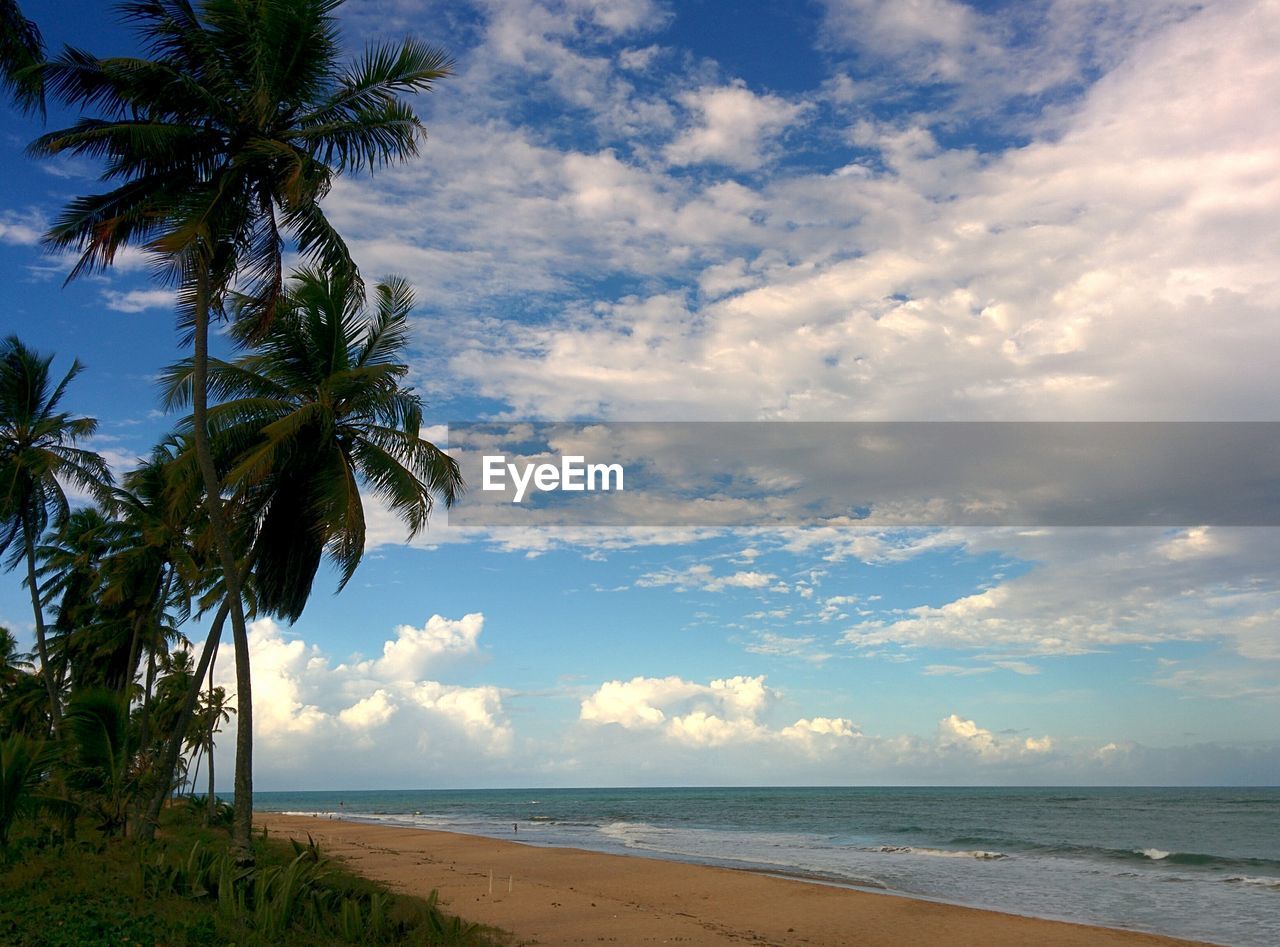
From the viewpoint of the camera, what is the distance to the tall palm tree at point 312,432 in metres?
14.9

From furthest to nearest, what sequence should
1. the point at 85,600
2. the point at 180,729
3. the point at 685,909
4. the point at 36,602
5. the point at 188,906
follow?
the point at 85,600
the point at 36,602
the point at 685,909
the point at 180,729
the point at 188,906

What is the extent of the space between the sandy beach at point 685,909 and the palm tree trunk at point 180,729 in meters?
5.26

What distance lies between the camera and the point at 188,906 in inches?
395

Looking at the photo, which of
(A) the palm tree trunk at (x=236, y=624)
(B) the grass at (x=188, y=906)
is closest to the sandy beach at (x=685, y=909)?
(B) the grass at (x=188, y=906)

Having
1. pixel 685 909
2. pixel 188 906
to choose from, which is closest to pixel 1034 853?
pixel 685 909

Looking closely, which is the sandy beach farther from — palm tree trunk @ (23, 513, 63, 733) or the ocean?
palm tree trunk @ (23, 513, 63, 733)

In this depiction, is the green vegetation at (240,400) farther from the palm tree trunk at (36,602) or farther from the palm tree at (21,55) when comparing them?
the palm tree trunk at (36,602)

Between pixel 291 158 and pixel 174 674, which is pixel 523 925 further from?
pixel 174 674

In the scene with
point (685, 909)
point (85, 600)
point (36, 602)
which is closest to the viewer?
point (685, 909)

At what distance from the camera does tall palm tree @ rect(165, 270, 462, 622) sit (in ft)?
49.0

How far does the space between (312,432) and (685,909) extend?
37.7ft

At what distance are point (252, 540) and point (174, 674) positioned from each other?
27180mm

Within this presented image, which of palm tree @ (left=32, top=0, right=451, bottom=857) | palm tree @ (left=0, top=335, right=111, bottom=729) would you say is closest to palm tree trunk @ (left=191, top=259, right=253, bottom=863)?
palm tree @ (left=32, top=0, right=451, bottom=857)

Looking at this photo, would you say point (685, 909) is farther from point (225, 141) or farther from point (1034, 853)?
point (1034, 853)
